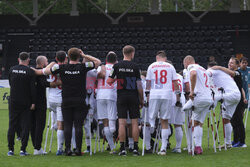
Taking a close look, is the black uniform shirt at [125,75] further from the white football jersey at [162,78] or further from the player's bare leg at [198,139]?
the player's bare leg at [198,139]

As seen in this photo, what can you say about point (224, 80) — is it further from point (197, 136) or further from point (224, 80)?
point (197, 136)

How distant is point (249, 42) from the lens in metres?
36.3

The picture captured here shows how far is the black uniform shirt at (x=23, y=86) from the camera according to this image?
405 inches

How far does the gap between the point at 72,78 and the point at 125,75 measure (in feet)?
3.55

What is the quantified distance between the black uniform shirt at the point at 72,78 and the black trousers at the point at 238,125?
13.0ft

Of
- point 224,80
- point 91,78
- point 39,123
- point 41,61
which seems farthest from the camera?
point 224,80

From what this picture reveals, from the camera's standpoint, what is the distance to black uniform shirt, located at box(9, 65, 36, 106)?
10297 mm

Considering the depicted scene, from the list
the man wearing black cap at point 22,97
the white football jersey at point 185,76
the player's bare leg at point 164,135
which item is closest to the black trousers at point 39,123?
the man wearing black cap at point 22,97

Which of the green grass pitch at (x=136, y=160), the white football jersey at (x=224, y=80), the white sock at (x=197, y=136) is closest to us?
the green grass pitch at (x=136, y=160)

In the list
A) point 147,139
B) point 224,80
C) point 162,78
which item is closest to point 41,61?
point 162,78

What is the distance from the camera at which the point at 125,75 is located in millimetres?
10320

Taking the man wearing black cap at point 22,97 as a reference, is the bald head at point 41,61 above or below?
above

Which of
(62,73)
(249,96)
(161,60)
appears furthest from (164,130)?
(249,96)

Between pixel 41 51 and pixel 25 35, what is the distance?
2.88m
